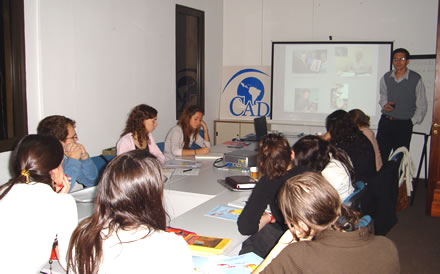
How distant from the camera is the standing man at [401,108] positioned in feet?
17.1

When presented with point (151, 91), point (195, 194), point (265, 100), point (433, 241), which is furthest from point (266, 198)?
point (265, 100)

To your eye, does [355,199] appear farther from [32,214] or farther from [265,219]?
[32,214]

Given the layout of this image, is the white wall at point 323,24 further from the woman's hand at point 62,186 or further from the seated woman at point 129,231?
the seated woman at point 129,231

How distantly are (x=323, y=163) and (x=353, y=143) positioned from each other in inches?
33.2

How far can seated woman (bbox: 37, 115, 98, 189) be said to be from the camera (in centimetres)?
302

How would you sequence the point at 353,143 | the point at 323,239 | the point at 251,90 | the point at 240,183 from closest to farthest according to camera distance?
the point at 323,239 → the point at 240,183 → the point at 353,143 → the point at 251,90

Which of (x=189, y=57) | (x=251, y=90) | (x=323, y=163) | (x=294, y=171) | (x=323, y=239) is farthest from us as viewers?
(x=251, y=90)

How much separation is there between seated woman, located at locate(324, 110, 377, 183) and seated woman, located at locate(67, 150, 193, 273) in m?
2.38

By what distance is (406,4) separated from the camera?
6.27m

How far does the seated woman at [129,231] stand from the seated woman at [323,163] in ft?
5.07

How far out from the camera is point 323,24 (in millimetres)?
6734

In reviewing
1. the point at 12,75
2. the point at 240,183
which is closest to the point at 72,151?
the point at 12,75

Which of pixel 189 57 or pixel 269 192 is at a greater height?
pixel 189 57

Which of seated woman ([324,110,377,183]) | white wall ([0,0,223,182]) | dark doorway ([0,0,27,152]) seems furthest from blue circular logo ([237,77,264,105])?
dark doorway ([0,0,27,152])
